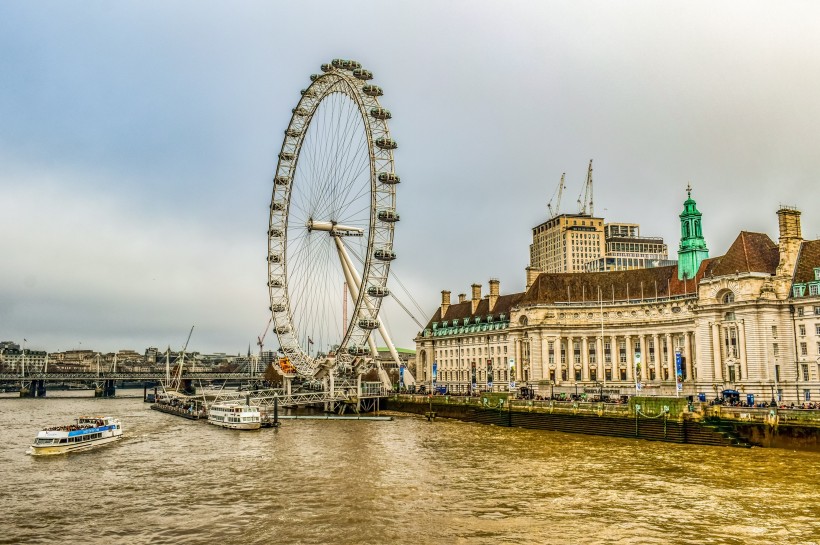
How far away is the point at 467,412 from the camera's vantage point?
82.2m

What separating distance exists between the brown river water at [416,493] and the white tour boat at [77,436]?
5.32 feet

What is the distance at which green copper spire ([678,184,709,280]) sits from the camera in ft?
328

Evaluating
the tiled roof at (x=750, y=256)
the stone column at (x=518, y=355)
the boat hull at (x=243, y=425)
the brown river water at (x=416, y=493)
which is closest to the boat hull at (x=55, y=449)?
the brown river water at (x=416, y=493)

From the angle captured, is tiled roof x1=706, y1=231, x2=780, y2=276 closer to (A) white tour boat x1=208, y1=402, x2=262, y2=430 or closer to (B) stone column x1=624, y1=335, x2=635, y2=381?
(B) stone column x1=624, y1=335, x2=635, y2=381

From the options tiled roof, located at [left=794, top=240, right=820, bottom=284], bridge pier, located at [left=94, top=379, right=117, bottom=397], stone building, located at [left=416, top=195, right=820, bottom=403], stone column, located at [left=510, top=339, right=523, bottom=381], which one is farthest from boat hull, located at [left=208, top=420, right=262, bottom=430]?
bridge pier, located at [left=94, top=379, right=117, bottom=397]

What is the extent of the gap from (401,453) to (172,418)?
52.0 m

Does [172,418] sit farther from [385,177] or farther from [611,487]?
[611,487]

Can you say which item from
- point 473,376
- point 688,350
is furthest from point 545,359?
point 688,350

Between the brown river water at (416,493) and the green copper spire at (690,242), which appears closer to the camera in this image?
the brown river water at (416,493)

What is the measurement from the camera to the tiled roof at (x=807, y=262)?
240ft

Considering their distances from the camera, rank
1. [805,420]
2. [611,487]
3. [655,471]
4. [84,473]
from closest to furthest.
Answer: [611,487], [655,471], [84,473], [805,420]

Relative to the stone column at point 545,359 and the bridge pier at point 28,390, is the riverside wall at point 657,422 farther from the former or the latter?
the bridge pier at point 28,390

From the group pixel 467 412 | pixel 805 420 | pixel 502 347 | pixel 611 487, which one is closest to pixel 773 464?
pixel 805 420

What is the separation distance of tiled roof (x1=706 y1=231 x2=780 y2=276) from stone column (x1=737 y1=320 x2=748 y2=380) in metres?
5.66
